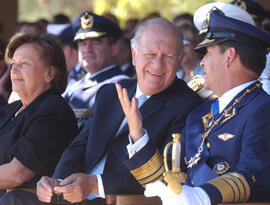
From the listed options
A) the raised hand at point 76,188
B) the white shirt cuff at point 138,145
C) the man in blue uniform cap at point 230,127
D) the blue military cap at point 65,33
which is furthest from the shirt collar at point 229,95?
the blue military cap at point 65,33

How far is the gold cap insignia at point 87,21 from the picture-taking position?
18.4 feet

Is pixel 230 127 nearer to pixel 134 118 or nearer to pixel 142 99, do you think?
pixel 134 118

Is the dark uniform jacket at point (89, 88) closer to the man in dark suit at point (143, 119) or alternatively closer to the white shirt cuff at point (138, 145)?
the man in dark suit at point (143, 119)

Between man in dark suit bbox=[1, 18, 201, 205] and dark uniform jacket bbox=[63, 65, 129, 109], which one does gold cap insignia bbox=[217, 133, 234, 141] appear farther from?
dark uniform jacket bbox=[63, 65, 129, 109]

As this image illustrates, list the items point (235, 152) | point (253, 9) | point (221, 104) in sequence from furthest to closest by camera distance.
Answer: point (253, 9), point (221, 104), point (235, 152)

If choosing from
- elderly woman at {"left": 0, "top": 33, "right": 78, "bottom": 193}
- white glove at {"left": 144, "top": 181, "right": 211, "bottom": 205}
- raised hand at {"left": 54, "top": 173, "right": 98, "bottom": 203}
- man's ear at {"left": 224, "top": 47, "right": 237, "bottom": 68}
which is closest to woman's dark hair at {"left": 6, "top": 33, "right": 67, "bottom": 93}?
elderly woman at {"left": 0, "top": 33, "right": 78, "bottom": 193}

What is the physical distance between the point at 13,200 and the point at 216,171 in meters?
1.24

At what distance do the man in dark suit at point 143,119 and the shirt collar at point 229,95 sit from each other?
39cm

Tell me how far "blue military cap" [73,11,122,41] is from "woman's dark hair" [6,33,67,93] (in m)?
1.21

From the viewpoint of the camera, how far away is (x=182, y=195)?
2533mm

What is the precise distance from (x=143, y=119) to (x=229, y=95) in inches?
26.2

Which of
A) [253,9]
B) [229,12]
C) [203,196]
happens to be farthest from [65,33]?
[203,196]

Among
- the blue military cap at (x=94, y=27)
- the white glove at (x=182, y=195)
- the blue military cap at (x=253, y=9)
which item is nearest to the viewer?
the white glove at (x=182, y=195)

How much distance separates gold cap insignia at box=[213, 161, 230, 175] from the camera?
3.00 m
